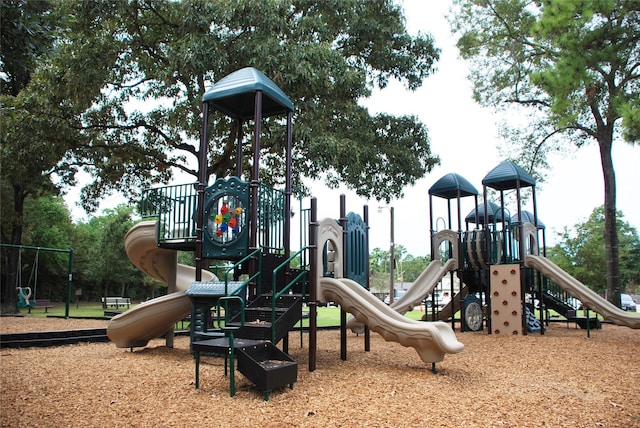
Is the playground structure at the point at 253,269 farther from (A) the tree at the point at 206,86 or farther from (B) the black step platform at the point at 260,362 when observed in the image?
(A) the tree at the point at 206,86

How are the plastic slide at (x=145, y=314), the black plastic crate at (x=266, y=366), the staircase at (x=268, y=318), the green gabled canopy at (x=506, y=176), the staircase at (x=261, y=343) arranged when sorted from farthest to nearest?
the green gabled canopy at (x=506, y=176) < the plastic slide at (x=145, y=314) < the staircase at (x=268, y=318) < the staircase at (x=261, y=343) < the black plastic crate at (x=266, y=366)

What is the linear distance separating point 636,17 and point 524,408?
8467 mm

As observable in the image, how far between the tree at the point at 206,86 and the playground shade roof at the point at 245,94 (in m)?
2.61

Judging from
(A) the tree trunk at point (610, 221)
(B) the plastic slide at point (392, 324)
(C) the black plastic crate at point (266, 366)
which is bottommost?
(C) the black plastic crate at point (266, 366)

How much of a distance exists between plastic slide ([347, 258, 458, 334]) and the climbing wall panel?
1.44 meters

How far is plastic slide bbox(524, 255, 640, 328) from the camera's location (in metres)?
11.9

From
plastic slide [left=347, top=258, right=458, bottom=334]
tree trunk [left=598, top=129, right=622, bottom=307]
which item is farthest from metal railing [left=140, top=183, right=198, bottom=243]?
tree trunk [left=598, top=129, right=622, bottom=307]

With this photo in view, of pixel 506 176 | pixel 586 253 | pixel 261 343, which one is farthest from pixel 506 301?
pixel 586 253

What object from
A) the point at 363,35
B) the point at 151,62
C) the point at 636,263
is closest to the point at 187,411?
the point at 151,62

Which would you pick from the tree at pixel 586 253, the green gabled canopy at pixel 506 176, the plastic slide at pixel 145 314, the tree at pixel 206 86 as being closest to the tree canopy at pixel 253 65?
the tree at pixel 206 86

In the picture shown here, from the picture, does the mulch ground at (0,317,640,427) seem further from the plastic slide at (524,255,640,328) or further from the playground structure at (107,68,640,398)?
the plastic slide at (524,255,640,328)

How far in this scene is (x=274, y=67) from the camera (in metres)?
11.4

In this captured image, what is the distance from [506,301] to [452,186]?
157 inches

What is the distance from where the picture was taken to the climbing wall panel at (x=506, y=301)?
1232 cm
